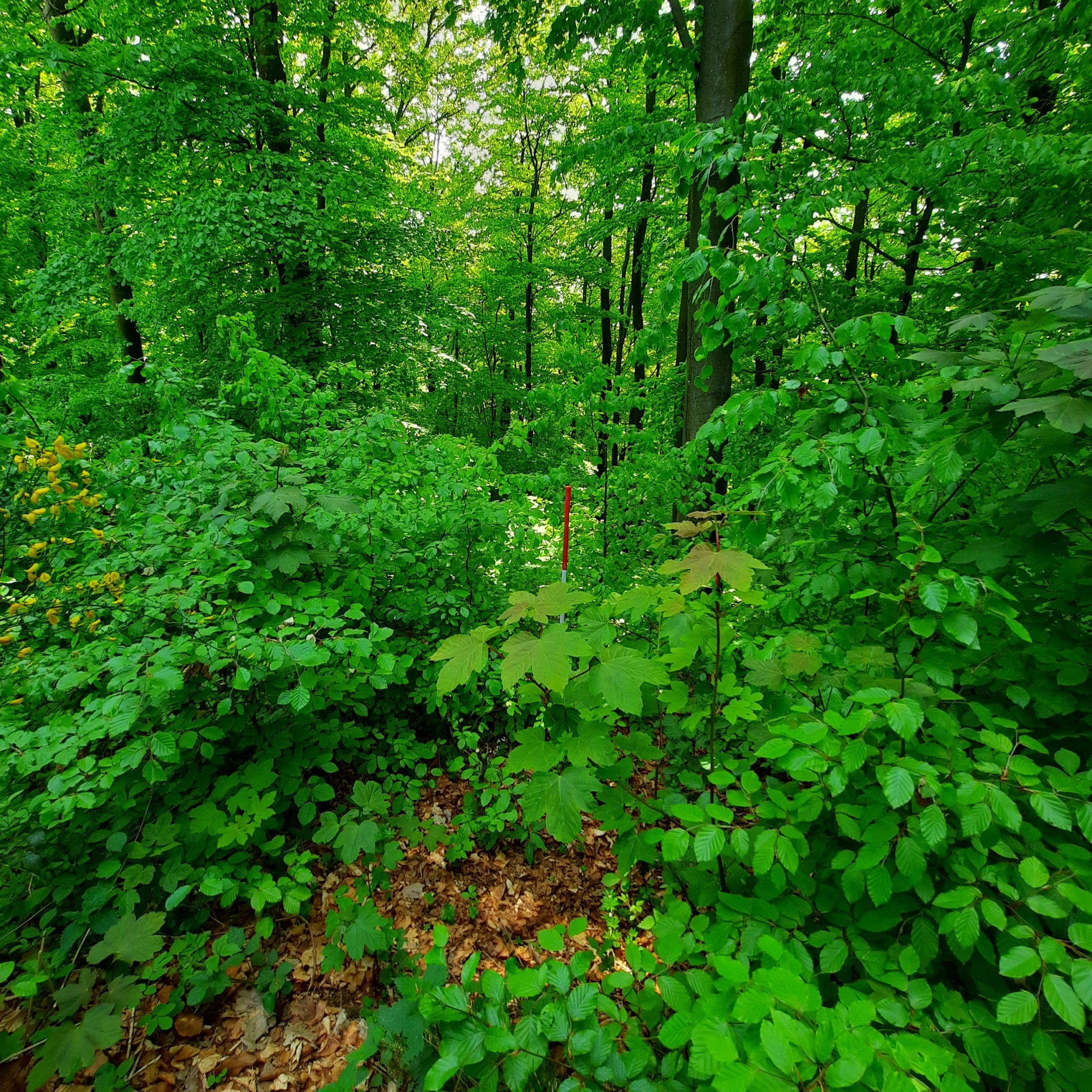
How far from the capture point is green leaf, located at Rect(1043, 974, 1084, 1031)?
0.85 metres

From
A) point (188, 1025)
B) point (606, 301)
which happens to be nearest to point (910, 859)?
point (188, 1025)

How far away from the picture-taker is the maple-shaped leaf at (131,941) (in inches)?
65.0

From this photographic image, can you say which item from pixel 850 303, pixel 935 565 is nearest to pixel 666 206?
pixel 850 303

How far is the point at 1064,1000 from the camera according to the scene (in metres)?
0.88

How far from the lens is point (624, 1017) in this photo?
1.27 meters

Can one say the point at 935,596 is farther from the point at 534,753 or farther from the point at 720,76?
the point at 720,76

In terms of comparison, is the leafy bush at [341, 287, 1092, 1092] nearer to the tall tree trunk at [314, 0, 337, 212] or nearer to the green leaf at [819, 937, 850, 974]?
the green leaf at [819, 937, 850, 974]

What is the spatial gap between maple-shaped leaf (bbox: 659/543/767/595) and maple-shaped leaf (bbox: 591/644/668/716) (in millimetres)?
227

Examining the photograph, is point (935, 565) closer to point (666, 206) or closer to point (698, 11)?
point (698, 11)

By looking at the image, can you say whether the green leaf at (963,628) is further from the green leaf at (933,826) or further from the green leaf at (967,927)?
the green leaf at (967,927)

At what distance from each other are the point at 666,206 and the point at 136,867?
10.5 m

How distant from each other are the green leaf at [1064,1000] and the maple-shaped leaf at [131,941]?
2488 mm

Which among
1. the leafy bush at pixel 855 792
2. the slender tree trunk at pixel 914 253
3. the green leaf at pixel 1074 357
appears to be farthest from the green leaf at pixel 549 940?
the slender tree trunk at pixel 914 253

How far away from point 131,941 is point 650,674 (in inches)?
82.8
